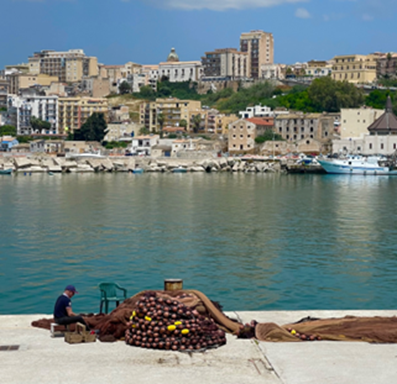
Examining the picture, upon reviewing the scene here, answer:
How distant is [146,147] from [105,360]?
76.8m

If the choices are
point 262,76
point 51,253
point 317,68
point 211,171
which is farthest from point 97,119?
point 51,253

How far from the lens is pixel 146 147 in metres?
83.4

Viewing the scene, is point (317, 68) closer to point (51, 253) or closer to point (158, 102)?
point (158, 102)

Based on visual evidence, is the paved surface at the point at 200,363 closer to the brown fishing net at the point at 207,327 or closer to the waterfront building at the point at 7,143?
the brown fishing net at the point at 207,327

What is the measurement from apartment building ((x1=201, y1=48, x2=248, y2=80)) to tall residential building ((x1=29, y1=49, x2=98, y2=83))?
24.5m

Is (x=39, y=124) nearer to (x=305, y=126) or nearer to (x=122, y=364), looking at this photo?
(x=305, y=126)

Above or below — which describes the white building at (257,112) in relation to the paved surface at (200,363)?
above

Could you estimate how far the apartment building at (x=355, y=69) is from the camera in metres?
109

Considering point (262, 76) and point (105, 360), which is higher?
point (262, 76)

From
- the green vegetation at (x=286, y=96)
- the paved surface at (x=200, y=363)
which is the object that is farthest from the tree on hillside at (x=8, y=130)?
the paved surface at (x=200, y=363)

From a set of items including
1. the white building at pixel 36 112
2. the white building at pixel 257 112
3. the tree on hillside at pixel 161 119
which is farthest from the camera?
the white building at pixel 36 112

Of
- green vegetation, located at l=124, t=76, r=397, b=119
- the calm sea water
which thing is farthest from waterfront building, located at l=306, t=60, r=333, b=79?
the calm sea water

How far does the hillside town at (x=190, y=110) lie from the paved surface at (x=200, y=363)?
228 feet

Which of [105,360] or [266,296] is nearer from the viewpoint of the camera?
[105,360]
